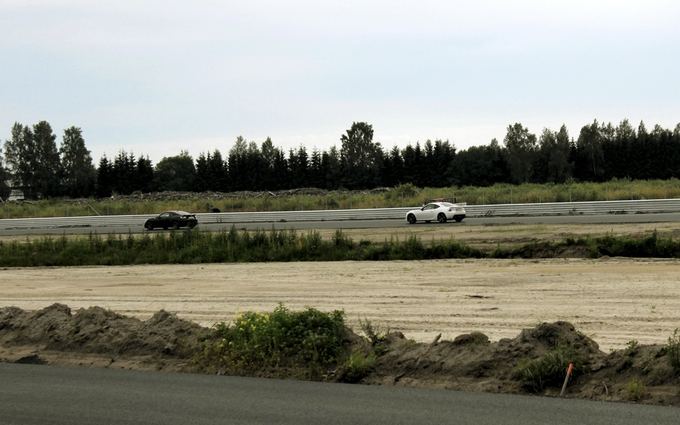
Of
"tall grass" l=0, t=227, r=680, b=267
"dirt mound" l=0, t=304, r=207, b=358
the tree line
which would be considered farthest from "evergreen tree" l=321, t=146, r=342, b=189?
"dirt mound" l=0, t=304, r=207, b=358

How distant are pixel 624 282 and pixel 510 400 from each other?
12.5 metres

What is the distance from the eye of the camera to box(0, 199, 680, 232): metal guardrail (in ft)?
143

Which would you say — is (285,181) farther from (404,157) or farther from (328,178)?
(404,157)

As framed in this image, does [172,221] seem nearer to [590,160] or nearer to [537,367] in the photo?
[537,367]

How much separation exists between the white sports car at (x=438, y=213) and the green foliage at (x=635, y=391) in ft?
Answer: 118

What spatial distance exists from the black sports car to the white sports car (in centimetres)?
1295

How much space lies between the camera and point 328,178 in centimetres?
12462

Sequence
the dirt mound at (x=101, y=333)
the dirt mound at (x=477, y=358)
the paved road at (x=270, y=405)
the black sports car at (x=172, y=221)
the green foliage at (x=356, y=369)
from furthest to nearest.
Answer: the black sports car at (x=172, y=221) → the dirt mound at (x=101, y=333) → the green foliage at (x=356, y=369) → the dirt mound at (x=477, y=358) → the paved road at (x=270, y=405)

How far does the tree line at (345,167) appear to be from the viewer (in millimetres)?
119875

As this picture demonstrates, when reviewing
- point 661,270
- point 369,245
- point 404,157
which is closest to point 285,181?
point 404,157

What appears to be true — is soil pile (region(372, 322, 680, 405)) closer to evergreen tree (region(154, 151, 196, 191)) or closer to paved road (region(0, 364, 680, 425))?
paved road (region(0, 364, 680, 425))

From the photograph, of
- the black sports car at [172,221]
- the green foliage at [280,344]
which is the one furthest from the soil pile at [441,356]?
the black sports car at [172,221]

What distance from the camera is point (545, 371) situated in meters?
8.82

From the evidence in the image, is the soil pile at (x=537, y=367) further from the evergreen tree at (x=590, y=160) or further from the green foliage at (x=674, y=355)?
the evergreen tree at (x=590, y=160)
